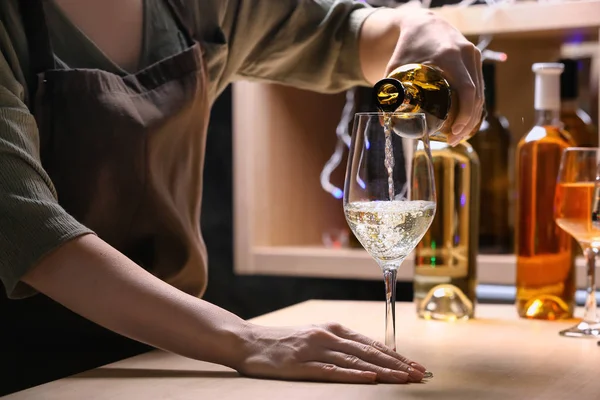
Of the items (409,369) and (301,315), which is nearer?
(409,369)

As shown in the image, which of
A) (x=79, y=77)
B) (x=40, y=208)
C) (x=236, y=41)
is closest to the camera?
(x=40, y=208)

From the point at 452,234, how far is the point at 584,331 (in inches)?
9.4

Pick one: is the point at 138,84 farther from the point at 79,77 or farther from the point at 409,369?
the point at 409,369

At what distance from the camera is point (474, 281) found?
4.00ft

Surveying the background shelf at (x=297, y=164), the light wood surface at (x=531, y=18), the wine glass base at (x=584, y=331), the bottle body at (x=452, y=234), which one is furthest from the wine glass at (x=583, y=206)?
the background shelf at (x=297, y=164)

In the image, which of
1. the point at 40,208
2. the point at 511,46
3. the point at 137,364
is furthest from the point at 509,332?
the point at 511,46

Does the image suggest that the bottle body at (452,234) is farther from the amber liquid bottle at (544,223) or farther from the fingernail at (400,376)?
the fingernail at (400,376)

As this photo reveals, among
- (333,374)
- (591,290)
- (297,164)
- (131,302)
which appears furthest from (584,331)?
(297,164)

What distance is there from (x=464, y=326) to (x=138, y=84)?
517mm

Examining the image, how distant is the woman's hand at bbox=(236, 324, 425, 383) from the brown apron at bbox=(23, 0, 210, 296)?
0.34m

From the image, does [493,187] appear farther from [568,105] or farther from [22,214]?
[22,214]

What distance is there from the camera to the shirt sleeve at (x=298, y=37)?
52.2 inches

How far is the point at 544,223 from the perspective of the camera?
1.18 m

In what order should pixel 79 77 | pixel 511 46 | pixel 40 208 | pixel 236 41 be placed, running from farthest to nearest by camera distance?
pixel 511 46, pixel 236 41, pixel 79 77, pixel 40 208
